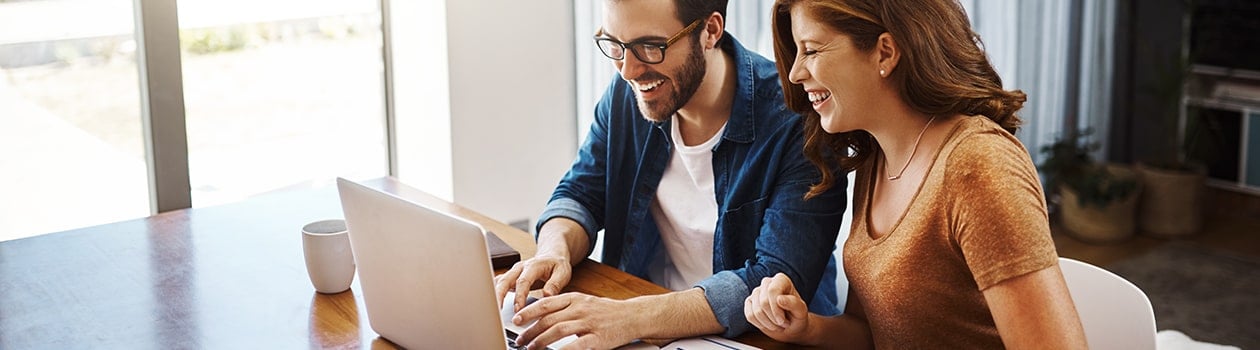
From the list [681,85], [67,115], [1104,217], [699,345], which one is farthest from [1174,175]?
[67,115]

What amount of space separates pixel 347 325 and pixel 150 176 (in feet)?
5.39

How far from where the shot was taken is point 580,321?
5.03ft

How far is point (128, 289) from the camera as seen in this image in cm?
180

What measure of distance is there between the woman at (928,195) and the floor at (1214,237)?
8.40 feet

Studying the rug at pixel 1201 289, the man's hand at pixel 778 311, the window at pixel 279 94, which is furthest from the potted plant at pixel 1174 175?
the man's hand at pixel 778 311

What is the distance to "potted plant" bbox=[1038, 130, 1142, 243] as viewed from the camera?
13.5ft

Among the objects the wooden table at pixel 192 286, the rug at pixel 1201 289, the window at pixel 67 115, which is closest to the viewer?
the wooden table at pixel 192 286

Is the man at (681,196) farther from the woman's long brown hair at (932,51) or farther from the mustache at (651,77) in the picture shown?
the woman's long brown hair at (932,51)

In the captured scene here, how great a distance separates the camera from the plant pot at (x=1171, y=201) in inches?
163

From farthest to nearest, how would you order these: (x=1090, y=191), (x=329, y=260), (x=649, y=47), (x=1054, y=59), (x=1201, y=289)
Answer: (x=1054, y=59)
(x=1090, y=191)
(x=1201, y=289)
(x=649, y=47)
(x=329, y=260)

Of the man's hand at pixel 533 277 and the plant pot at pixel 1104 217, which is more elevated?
the man's hand at pixel 533 277

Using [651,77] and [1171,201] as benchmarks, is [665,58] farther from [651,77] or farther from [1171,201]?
[1171,201]

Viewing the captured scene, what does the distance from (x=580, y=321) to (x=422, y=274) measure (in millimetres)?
208

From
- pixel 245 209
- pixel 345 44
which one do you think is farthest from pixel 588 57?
pixel 245 209
